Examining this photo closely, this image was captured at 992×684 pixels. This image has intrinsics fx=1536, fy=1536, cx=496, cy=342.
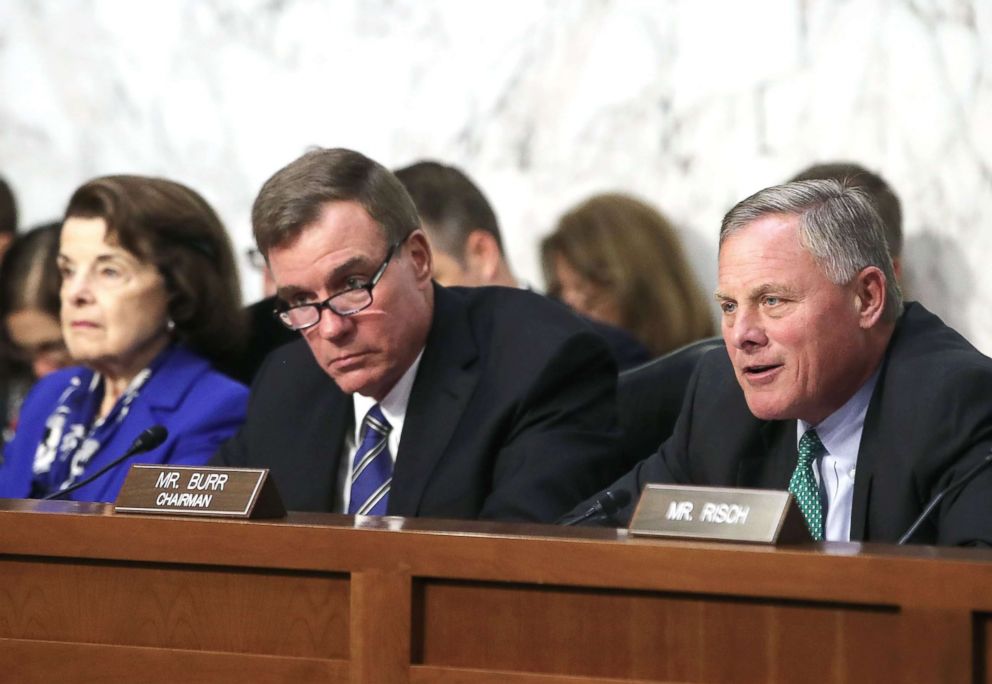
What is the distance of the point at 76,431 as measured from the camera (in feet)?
11.8

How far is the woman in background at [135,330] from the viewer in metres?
3.49

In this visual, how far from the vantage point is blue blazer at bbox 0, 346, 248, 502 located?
3381mm

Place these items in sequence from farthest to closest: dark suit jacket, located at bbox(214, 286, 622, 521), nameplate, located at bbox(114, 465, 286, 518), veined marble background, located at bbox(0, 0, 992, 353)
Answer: veined marble background, located at bbox(0, 0, 992, 353) → dark suit jacket, located at bbox(214, 286, 622, 521) → nameplate, located at bbox(114, 465, 286, 518)

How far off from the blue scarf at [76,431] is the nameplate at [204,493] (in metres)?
1.41

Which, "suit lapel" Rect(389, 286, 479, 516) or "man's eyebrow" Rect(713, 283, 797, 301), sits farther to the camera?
"suit lapel" Rect(389, 286, 479, 516)

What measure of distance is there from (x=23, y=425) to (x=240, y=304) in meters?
0.61

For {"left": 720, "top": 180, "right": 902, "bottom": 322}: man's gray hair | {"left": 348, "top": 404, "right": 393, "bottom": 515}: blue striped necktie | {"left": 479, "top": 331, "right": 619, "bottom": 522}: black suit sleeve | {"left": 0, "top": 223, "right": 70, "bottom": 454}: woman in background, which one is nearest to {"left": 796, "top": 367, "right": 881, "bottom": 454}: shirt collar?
{"left": 720, "top": 180, "right": 902, "bottom": 322}: man's gray hair

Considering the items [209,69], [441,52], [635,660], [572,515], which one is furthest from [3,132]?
[635,660]

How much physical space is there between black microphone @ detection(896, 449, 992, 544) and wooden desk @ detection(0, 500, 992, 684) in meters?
0.31

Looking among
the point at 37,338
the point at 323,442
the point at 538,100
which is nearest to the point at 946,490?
the point at 323,442

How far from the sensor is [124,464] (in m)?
3.42

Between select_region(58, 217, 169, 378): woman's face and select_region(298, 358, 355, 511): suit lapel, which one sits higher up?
select_region(58, 217, 169, 378): woman's face

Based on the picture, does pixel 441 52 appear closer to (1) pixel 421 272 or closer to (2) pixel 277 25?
(2) pixel 277 25

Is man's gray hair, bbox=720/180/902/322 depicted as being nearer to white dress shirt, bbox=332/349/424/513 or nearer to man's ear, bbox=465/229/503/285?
white dress shirt, bbox=332/349/424/513
